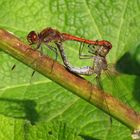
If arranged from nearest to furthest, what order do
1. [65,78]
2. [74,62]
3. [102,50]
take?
[65,78] → [102,50] → [74,62]

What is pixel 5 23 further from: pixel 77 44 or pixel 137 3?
pixel 137 3

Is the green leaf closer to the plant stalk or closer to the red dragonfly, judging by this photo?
the red dragonfly

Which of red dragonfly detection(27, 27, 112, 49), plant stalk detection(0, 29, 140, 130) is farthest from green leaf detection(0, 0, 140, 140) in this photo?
plant stalk detection(0, 29, 140, 130)

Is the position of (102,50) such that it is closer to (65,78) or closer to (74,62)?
(65,78)

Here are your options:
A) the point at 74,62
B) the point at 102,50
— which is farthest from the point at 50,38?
the point at 74,62

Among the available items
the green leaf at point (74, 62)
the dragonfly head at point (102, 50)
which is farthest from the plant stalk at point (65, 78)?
the green leaf at point (74, 62)

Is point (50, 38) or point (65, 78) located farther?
point (50, 38)

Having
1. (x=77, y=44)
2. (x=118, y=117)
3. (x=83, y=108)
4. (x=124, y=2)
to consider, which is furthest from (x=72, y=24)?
(x=118, y=117)

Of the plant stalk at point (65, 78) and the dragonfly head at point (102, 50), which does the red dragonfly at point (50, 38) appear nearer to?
the dragonfly head at point (102, 50)
